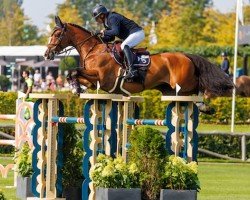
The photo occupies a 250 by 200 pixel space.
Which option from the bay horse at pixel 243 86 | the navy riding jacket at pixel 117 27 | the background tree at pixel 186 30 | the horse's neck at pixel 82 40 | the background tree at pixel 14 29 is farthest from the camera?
the background tree at pixel 14 29

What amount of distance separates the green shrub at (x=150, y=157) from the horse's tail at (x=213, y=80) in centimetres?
997

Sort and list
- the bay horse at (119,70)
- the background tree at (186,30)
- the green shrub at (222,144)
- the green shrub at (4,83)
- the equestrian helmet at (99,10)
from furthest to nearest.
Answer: the background tree at (186,30), the green shrub at (4,83), the green shrub at (222,144), the bay horse at (119,70), the equestrian helmet at (99,10)

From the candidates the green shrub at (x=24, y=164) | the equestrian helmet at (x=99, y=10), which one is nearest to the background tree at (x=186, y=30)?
the equestrian helmet at (x=99, y=10)

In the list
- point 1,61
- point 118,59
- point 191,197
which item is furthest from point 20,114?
point 1,61

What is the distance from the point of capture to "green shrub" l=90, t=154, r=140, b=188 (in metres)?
11.6

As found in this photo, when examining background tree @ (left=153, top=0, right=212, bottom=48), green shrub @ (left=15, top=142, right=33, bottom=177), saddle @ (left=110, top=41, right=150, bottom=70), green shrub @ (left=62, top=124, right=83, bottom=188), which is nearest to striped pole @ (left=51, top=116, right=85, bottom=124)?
green shrub @ (left=62, top=124, right=83, bottom=188)

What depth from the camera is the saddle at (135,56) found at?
21.0 m

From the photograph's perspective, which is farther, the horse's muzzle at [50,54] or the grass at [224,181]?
the horse's muzzle at [50,54]

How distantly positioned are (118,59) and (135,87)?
0.57m

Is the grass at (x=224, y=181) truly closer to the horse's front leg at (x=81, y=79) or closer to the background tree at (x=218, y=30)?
the horse's front leg at (x=81, y=79)

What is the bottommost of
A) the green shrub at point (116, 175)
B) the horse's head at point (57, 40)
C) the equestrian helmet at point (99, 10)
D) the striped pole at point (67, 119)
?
the green shrub at point (116, 175)

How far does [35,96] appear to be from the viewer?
547 inches

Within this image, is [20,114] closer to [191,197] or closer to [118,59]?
[118,59]

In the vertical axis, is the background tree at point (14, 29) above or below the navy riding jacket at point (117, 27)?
above
